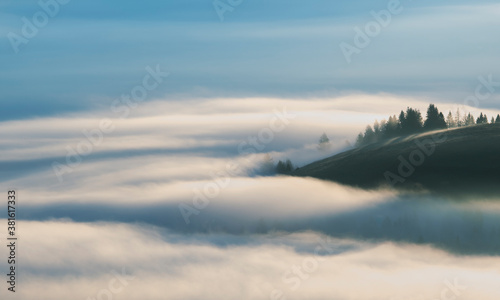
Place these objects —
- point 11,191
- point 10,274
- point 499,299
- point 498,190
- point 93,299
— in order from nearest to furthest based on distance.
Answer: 1. point 10,274
2. point 11,191
3. point 93,299
4. point 499,299
5. point 498,190

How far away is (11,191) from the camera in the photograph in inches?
4166

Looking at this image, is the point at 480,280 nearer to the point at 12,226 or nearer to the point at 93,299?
the point at 93,299

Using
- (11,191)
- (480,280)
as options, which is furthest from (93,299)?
(480,280)

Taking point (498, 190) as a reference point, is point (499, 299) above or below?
Answer: below

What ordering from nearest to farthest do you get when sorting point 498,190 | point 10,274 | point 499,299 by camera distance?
point 10,274 < point 499,299 < point 498,190

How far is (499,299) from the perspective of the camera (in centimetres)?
18588

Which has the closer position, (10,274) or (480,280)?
(10,274)

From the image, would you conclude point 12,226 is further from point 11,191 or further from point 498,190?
point 498,190

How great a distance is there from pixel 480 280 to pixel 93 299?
361 ft

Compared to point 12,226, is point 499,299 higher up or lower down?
lower down

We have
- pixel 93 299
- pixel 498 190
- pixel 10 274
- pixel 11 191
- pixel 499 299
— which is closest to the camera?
pixel 10 274

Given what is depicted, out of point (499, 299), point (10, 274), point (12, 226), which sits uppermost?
point (12, 226)

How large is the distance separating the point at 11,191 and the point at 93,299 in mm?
52068

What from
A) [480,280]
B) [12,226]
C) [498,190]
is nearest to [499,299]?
[480,280]
